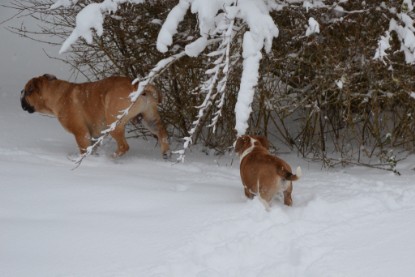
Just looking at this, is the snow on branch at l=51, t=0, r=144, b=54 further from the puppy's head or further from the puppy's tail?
the puppy's tail

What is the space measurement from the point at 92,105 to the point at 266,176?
2.91 meters

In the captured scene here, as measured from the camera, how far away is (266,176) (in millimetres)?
5004

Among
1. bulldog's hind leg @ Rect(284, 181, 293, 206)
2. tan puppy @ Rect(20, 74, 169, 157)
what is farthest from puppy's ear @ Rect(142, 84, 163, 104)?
bulldog's hind leg @ Rect(284, 181, 293, 206)

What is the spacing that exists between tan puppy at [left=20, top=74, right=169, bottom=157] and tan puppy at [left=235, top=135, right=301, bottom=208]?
198 cm

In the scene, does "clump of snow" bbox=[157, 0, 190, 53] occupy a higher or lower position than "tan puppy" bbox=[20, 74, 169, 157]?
higher

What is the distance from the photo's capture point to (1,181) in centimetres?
543

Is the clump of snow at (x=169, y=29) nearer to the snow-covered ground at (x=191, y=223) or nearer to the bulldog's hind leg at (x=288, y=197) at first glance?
the snow-covered ground at (x=191, y=223)

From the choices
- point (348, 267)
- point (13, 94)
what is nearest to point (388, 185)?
point (348, 267)

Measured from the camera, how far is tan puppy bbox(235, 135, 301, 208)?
4.95 metres

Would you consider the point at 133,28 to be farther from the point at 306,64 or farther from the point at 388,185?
the point at 388,185

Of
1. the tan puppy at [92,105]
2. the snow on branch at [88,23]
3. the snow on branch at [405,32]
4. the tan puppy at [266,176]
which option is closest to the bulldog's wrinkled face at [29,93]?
the tan puppy at [92,105]

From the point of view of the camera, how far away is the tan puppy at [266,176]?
A: 195 inches

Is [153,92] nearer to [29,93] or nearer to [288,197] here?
[29,93]

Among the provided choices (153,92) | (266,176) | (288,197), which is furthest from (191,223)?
(153,92)
